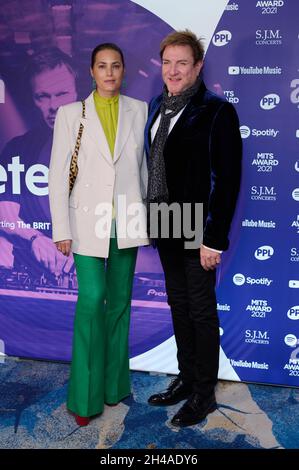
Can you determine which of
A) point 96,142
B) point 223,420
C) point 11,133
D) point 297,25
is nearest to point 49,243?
point 11,133

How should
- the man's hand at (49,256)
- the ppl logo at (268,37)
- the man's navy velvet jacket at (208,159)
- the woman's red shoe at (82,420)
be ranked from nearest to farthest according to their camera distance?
the man's navy velvet jacket at (208,159), the woman's red shoe at (82,420), the ppl logo at (268,37), the man's hand at (49,256)

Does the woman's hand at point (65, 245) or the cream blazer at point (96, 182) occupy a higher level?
the cream blazer at point (96, 182)

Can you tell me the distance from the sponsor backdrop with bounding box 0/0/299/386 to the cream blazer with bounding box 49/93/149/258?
512 millimetres

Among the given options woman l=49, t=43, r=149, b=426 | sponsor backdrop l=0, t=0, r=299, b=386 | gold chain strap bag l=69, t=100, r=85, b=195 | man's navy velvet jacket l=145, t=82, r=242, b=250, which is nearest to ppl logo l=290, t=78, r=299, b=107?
sponsor backdrop l=0, t=0, r=299, b=386

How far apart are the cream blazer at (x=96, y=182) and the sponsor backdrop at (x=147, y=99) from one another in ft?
1.68

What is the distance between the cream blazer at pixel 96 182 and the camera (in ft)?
7.70

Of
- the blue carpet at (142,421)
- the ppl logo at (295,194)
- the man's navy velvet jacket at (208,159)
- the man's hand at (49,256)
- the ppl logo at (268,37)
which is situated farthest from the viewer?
the man's hand at (49,256)

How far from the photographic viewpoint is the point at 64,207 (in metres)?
2.37

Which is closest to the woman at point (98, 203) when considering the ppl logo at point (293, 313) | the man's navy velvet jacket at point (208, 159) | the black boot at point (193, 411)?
the man's navy velvet jacket at point (208, 159)

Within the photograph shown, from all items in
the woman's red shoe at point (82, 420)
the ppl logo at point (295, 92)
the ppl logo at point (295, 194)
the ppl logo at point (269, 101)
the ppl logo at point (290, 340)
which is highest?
the ppl logo at point (295, 92)

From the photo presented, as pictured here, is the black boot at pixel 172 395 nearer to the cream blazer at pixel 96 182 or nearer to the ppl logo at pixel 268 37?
the cream blazer at pixel 96 182

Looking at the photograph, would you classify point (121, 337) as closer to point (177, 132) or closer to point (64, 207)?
point (64, 207)

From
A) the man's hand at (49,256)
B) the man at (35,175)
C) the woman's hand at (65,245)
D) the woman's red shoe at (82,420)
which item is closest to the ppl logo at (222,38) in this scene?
the man at (35,175)

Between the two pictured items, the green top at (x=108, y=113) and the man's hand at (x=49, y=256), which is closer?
the green top at (x=108, y=113)
